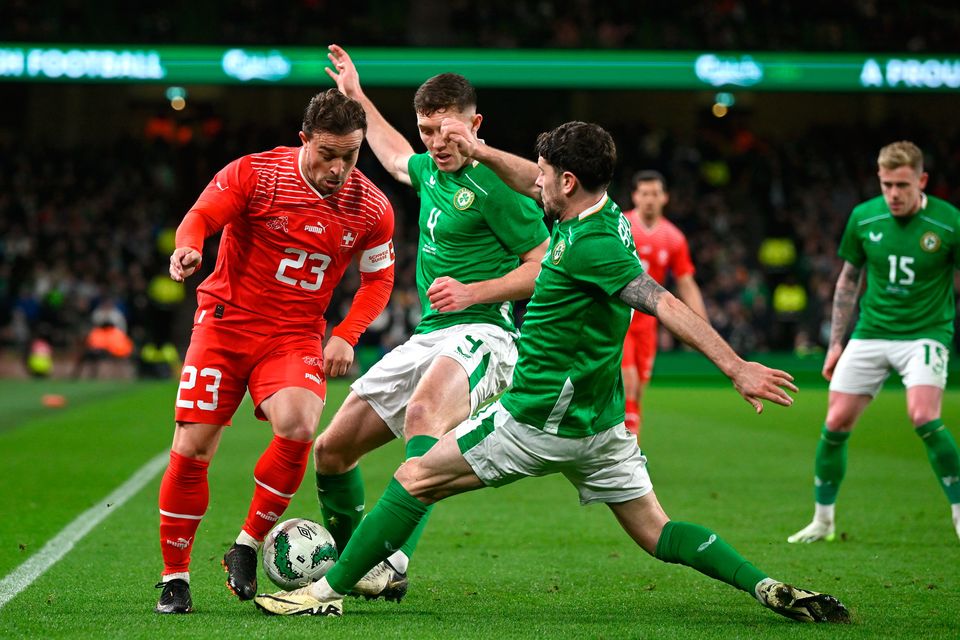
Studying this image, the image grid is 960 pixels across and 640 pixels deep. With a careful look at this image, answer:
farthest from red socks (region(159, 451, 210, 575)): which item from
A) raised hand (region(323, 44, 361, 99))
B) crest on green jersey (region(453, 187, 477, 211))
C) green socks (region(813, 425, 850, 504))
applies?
green socks (region(813, 425, 850, 504))

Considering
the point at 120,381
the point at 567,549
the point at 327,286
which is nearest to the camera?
the point at 327,286

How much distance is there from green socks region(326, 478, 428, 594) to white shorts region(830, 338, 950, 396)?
12.2 ft

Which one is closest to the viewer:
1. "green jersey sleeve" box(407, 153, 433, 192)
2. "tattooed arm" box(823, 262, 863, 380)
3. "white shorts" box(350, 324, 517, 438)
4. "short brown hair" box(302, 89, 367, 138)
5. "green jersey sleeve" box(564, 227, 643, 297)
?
"green jersey sleeve" box(564, 227, 643, 297)

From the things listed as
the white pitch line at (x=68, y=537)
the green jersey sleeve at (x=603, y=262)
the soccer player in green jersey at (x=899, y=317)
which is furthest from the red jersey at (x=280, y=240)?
the soccer player in green jersey at (x=899, y=317)

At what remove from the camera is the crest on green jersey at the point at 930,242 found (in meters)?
7.73

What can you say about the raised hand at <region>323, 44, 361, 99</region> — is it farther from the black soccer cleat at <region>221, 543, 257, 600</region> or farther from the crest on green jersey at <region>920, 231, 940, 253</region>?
the crest on green jersey at <region>920, 231, 940, 253</region>

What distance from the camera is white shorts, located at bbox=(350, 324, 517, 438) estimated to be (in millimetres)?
5973

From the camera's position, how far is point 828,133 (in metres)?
32.6

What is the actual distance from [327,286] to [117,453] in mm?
7062

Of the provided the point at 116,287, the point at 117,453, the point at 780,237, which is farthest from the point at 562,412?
the point at 780,237

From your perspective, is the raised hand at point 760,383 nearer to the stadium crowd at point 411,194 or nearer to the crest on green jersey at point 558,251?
the crest on green jersey at point 558,251

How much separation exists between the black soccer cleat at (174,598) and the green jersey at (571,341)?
5.46ft

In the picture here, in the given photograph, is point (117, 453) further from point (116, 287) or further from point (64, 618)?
point (116, 287)

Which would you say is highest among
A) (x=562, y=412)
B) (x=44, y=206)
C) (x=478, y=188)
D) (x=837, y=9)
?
(x=837, y=9)
